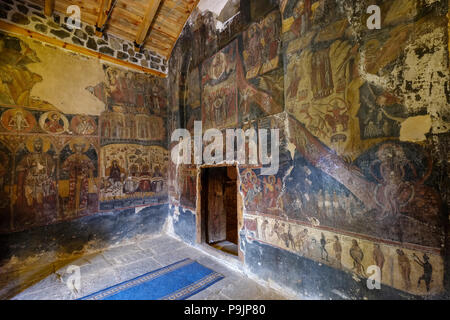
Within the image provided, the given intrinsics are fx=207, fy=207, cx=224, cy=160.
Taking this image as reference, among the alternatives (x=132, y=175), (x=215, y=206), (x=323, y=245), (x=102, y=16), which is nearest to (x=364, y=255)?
(x=323, y=245)

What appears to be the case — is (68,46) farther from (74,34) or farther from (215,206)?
(215,206)

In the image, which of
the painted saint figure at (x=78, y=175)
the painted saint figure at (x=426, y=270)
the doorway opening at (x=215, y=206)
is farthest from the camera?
the doorway opening at (x=215, y=206)

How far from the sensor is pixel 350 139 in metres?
2.19

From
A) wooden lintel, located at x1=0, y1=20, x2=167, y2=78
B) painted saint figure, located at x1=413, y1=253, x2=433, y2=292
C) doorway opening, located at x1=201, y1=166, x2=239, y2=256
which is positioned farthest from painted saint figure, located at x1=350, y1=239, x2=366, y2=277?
wooden lintel, located at x1=0, y1=20, x2=167, y2=78

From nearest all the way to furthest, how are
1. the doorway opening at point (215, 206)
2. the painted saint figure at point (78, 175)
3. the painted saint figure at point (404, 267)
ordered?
the painted saint figure at point (404, 267) < the painted saint figure at point (78, 175) < the doorway opening at point (215, 206)

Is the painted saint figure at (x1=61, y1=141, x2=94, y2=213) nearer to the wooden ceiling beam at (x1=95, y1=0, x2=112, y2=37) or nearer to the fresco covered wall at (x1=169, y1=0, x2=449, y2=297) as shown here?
the wooden ceiling beam at (x1=95, y1=0, x2=112, y2=37)

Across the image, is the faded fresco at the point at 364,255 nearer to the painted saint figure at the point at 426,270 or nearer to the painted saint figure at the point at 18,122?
the painted saint figure at the point at 426,270

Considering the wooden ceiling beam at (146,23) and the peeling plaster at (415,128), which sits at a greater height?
the wooden ceiling beam at (146,23)

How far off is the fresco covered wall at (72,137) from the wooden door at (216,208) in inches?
60.0

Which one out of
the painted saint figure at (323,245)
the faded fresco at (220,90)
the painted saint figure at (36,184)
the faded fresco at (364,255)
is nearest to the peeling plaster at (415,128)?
the faded fresco at (364,255)

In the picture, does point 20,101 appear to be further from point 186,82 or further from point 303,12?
point 303,12

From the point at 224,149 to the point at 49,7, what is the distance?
4249mm

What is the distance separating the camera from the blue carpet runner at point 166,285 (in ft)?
9.06

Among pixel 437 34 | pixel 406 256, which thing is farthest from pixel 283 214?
pixel 437 34
